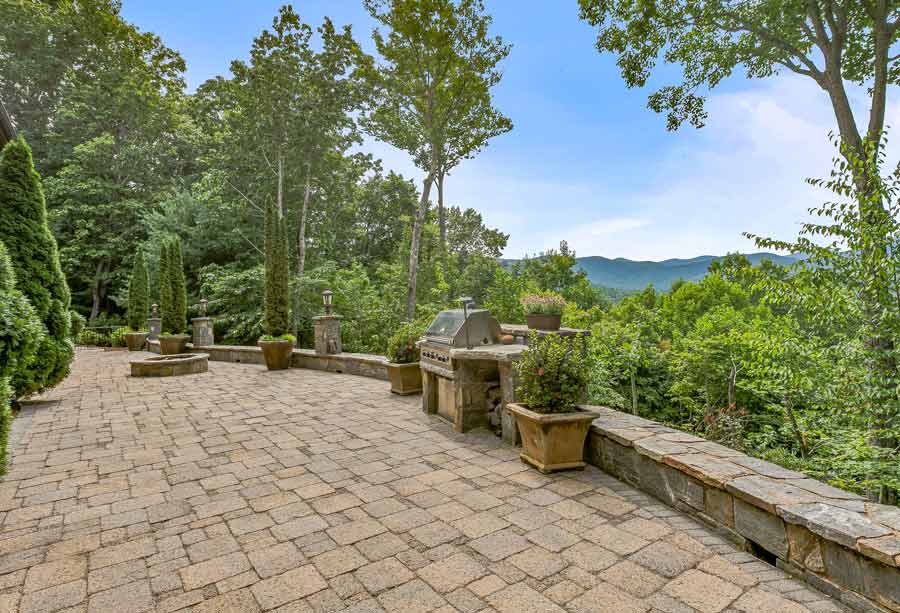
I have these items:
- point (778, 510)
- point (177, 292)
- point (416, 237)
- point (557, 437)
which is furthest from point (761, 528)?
point (177, 292)

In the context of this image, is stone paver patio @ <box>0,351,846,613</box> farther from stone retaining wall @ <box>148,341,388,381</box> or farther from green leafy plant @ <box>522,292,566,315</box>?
stone retaining wall @ <box>148,341,388,381</box>

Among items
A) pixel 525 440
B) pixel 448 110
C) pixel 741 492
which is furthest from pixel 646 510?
pixel 448 110

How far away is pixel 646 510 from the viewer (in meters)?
2.52

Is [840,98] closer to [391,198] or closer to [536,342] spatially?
[536,342]

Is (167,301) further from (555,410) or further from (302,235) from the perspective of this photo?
(555,410)

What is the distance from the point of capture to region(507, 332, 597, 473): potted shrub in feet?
9.93

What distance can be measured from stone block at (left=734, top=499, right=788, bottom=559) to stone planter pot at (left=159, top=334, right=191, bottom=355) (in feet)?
41.7

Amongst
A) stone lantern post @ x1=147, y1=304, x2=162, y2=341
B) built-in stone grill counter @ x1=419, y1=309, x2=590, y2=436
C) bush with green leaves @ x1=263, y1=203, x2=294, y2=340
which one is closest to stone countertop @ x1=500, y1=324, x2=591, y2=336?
built-in stone grill counter @ x1=419, y1=309, x2=590, y2=436

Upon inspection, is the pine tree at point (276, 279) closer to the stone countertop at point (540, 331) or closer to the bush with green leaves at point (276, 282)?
the bush with green leaves at point (276, 282)

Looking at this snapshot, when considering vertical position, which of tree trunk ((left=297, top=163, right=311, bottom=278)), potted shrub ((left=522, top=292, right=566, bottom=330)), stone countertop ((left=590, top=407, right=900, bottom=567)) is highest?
tree trunk ((left=297, top=163, right=311, bottom=278))

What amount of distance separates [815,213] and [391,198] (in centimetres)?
2145

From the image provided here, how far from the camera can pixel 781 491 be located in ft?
6.70

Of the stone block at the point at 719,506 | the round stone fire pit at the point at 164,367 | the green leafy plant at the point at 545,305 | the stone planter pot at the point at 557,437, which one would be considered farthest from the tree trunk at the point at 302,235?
the stone block at the point at 719,506

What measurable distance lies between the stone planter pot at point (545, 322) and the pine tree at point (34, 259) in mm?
6105
